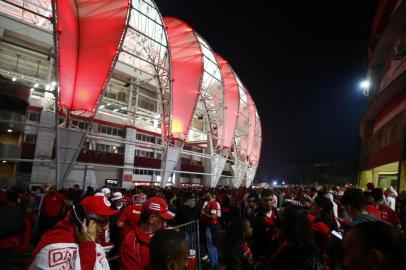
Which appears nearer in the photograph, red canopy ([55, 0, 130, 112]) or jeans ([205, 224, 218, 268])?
jeans ([205, 224, 218, 268])

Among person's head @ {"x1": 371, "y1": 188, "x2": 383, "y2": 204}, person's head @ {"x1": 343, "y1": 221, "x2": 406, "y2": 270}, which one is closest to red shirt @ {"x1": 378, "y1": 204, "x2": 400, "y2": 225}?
person's head @ {"x1": 371, "y1": 188, "x2": 383, "y2": 204}

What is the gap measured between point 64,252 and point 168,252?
80 cm

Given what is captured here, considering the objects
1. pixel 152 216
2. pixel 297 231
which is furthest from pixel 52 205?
pixel 297 231

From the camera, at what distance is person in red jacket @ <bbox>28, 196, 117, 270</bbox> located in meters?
2.11

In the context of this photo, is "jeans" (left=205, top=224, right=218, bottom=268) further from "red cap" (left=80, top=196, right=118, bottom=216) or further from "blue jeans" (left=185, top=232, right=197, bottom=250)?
"red cap" (left=80, top=196, right=118, bottom=216)

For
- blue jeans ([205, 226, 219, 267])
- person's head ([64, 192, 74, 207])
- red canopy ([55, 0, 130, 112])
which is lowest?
blue jeans ([205, 226, 219, 267])

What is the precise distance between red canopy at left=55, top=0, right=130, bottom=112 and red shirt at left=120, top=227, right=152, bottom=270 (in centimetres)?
1872

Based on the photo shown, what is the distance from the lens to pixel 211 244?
782 cm

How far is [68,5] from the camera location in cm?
1922

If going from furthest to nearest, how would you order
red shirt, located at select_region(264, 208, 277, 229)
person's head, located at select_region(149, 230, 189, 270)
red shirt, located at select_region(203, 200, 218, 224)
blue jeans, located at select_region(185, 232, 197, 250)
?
red shirt, located at select_region(203, 200, 218, 224)
blue jeans, located at select_region(185, 232, 197, 250)
red shirt, located at select_region(264, 208, 277, 229)
person's head, located at select_region(149, 230, 189, 270)

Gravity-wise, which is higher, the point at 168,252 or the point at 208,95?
the point at 208,95

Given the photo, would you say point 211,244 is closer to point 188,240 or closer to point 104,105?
point 188,240

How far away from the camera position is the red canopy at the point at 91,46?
20.0 metres

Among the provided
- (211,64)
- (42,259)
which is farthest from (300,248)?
(211,64)
